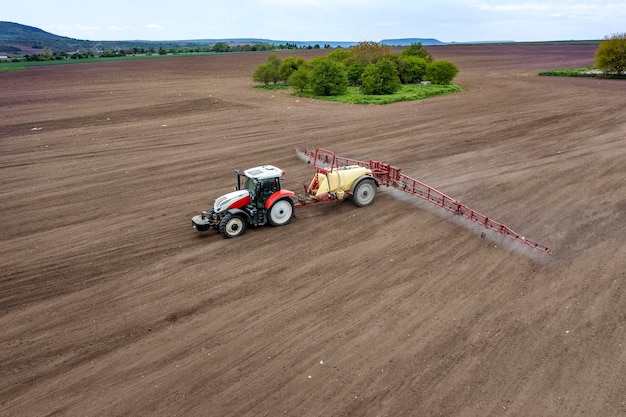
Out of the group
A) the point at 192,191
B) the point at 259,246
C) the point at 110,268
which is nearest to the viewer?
the point at 110,268

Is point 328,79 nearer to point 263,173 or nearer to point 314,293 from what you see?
point 263,173

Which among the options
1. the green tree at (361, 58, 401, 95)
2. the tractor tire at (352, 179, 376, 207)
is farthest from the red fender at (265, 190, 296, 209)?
the green tree at (361, 58, 401, 95)

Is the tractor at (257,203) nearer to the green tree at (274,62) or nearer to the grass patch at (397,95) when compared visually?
the grass patch at (397,95)

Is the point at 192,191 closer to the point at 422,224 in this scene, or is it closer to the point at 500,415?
the point at 422,224

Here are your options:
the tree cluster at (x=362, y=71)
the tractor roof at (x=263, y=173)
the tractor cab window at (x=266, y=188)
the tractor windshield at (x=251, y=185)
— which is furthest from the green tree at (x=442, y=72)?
the tractor windshield at (x=251, y=185)

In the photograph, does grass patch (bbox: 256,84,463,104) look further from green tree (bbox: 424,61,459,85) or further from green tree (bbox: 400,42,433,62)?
green tree (bbox: 400,42,433,62)

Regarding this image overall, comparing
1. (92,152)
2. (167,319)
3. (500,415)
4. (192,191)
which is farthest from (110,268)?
(92,152)

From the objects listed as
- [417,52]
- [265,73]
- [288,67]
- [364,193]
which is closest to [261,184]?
[364,193]
